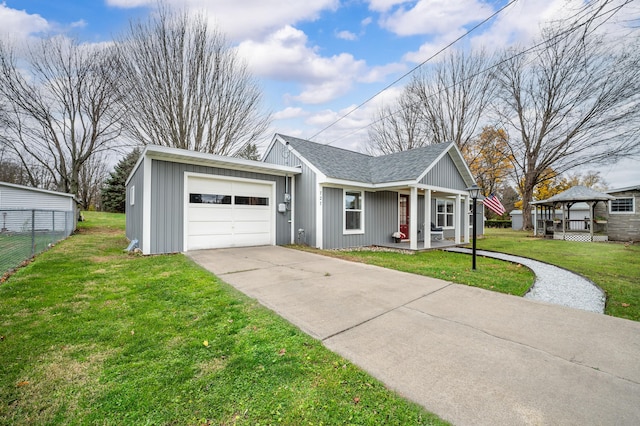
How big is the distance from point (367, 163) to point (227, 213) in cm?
780

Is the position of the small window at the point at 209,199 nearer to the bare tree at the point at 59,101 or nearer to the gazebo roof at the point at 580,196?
the bare tree at the point at 59,101

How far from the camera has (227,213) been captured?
8.88 metres

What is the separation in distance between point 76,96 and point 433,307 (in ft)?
75.2

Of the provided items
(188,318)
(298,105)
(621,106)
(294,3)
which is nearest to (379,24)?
(294,3)

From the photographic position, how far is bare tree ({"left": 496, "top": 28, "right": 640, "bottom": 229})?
50.4 feet

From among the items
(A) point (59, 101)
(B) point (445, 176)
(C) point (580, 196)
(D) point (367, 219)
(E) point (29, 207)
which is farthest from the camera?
(A) point (59, 101)

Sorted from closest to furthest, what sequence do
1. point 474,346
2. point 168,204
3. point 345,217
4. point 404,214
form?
point 474,346 < point 168,204 < point 345,217 < point 404,214

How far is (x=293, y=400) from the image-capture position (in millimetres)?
1840

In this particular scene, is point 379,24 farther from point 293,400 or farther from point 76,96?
point 76,96

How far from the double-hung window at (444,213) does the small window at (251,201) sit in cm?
942

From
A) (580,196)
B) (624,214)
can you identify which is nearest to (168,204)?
(580,196)

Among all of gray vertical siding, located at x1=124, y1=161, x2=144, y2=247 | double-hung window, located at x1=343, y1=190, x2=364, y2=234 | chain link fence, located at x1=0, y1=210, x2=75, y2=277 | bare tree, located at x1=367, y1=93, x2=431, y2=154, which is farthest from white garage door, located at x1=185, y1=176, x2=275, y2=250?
bare tree, located at x1=367, y1=93, x2=431, y2=154

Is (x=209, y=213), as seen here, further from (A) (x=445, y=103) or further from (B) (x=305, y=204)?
(A) (x=445, y=103)

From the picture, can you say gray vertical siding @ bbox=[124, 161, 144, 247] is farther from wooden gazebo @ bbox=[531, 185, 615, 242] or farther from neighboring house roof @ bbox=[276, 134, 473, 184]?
wooden gazebo @ bbox=[531, 185, 615, 242]
